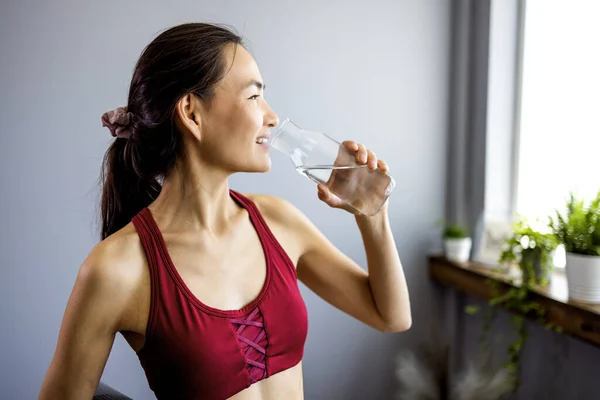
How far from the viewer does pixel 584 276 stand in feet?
5.33

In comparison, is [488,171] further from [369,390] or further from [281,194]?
[369,390]

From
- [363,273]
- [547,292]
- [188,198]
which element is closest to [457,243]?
[547,292]

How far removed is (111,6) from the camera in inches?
77.9

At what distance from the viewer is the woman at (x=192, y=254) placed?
1.06 meters

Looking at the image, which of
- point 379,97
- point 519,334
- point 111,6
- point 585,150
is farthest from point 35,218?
point 585,150

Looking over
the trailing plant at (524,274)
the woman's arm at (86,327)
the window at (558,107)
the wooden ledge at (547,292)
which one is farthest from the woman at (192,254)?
the window at (558,107)

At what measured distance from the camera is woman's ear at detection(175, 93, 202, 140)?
112 centimetres

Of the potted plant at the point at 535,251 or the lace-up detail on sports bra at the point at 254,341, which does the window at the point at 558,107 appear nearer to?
the potted plant at the point at 535,251

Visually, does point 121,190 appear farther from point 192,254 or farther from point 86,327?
Result: point 86,327

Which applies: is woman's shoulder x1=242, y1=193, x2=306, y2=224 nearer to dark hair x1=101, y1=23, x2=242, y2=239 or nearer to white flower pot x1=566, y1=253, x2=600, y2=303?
dark hair x1=101, y1=23, x2=242, y2=239

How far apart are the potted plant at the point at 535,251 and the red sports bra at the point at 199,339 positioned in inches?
39.9

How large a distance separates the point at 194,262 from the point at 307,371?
135 cm

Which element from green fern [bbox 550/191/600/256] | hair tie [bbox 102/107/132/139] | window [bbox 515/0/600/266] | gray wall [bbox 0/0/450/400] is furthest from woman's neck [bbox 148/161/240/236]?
window [bbox 515/0/600/266]

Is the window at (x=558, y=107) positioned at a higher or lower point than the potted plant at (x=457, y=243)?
higher
